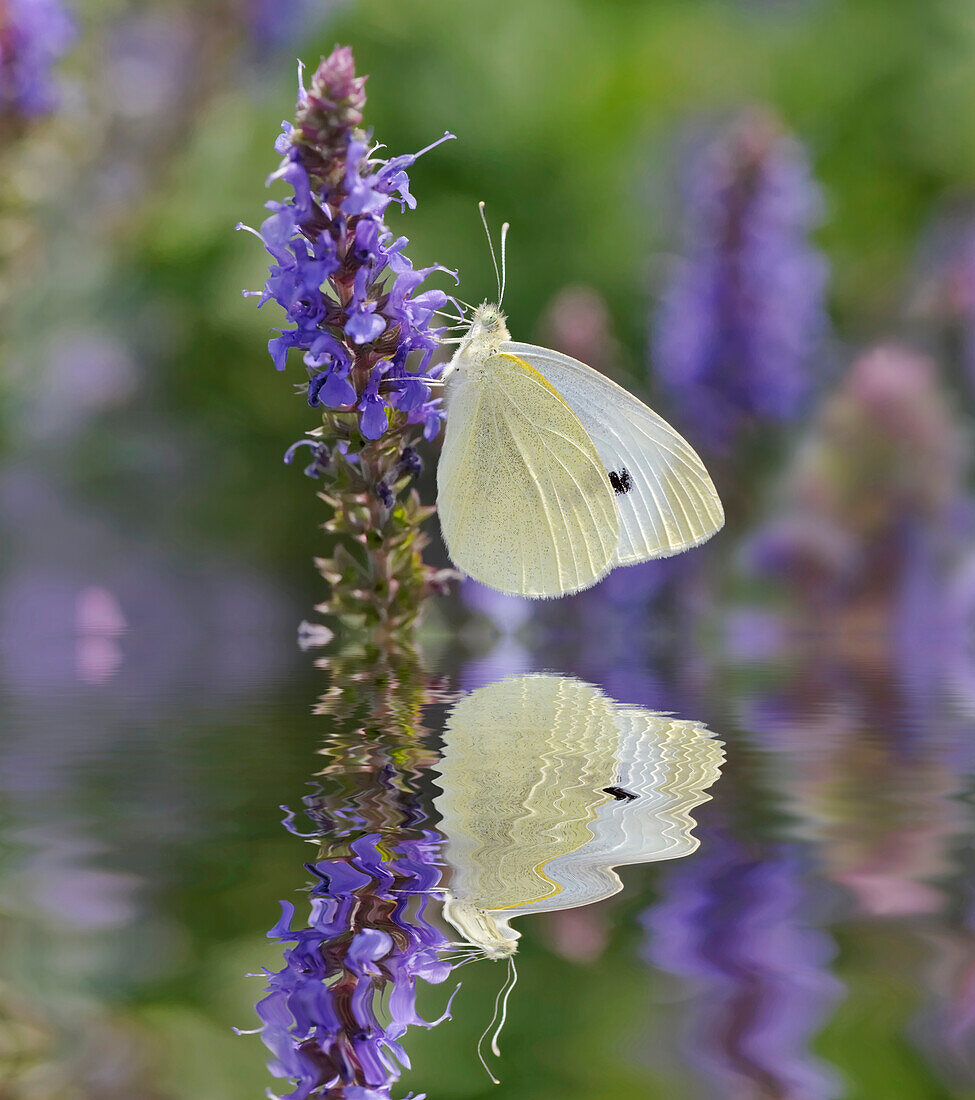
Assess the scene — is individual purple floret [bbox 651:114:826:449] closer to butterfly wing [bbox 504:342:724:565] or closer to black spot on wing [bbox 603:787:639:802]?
butterfly wing [bbox 504:342:724:565]

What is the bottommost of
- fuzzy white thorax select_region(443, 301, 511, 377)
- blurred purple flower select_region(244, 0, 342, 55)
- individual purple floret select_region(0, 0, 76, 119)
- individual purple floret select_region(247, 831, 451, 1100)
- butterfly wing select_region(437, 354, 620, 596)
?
individual purple floret select_region(247, 831, 451, 1100)

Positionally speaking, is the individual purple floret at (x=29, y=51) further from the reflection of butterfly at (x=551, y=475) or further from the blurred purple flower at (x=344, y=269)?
the blurred purple flower at (x=344, y=269)

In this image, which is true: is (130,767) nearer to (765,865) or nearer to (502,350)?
(765,865)

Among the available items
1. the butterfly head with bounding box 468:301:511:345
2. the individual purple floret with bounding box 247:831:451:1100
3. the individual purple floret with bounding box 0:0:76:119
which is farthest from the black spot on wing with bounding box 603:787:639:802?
the individual purple floret with bounding box 0:0:76:119

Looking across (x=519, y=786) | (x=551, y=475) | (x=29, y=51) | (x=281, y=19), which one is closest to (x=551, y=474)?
(x=551, y=475)

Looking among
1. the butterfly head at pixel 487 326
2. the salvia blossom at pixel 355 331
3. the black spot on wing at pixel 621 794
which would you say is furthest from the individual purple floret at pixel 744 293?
the black spot on wing at pixel 621 794

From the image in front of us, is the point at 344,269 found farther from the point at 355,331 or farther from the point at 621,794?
the point at 621,794

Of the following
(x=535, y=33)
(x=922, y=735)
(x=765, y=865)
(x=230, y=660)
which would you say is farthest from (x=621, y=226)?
(x=765, y=865)
